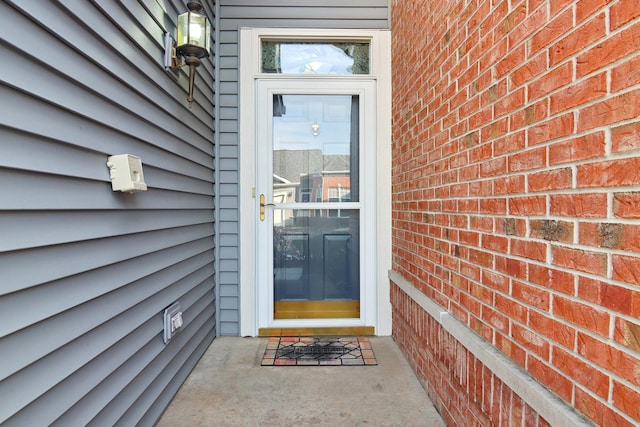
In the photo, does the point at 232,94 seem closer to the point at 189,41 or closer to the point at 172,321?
the point at 189,41

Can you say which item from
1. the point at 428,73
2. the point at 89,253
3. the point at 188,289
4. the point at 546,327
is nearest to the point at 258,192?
the point at 188,289

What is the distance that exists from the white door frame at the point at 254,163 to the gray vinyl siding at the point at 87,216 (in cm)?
77

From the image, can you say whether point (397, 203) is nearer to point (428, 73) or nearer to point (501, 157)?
point (428, 73)

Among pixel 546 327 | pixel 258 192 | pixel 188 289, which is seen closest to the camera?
pixel 546 327

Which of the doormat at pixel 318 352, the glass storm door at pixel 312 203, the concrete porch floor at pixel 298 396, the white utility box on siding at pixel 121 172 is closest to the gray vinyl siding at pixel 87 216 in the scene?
the white utility box on siding at pixel 121 172

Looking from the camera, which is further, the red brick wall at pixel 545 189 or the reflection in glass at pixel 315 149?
the reflection in glass at pixel 315 149

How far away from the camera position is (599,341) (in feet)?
2.72

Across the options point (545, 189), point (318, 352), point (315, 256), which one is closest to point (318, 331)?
point (318, 352)

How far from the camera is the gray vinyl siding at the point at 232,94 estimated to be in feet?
9.19

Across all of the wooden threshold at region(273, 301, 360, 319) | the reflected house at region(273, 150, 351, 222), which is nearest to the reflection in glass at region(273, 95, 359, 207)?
the reflected house at region(273, 150, 351, 222)

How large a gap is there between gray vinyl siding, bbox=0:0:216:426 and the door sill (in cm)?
86

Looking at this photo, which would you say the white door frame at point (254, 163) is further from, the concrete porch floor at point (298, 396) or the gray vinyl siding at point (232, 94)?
the concrete porch floor at point (298, 396)

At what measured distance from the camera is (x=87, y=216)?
1208mm

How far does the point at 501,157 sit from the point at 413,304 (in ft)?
3.95
